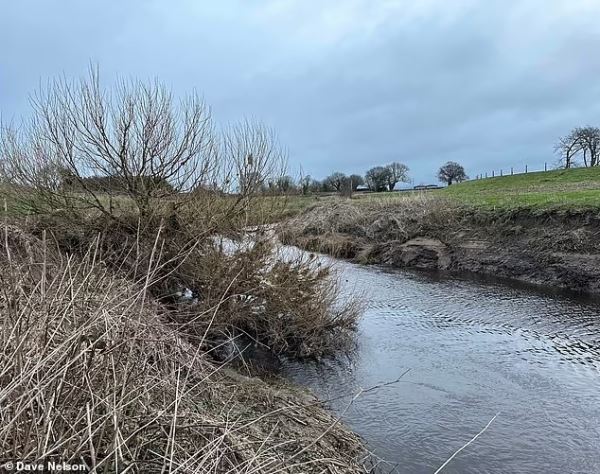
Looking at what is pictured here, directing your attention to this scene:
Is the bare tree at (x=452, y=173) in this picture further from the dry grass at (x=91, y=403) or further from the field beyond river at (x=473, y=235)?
the dry grass at (x=91, y=403)

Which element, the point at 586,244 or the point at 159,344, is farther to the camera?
the point at 586,244

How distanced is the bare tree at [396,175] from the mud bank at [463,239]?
29.8 metres

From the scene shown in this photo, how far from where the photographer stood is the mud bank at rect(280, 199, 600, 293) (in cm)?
1664

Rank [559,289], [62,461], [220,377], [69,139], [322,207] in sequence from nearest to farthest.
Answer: [62,461] → [220,377] → [69,139] → [559,289] → [322,207]

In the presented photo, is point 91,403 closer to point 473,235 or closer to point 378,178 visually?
point 473,235

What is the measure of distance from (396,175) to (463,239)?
3791 cm

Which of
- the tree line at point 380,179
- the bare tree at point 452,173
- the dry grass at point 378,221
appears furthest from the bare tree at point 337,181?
the bare tree at point 452,173

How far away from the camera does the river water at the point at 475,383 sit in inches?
249

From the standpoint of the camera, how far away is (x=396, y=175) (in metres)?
58.8

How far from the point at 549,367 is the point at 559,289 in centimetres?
766

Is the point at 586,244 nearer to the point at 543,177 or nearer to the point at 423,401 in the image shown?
the point at 423,401

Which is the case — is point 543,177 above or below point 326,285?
above

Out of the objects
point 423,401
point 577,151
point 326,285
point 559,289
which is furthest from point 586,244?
point 577,151

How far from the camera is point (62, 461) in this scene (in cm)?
242
